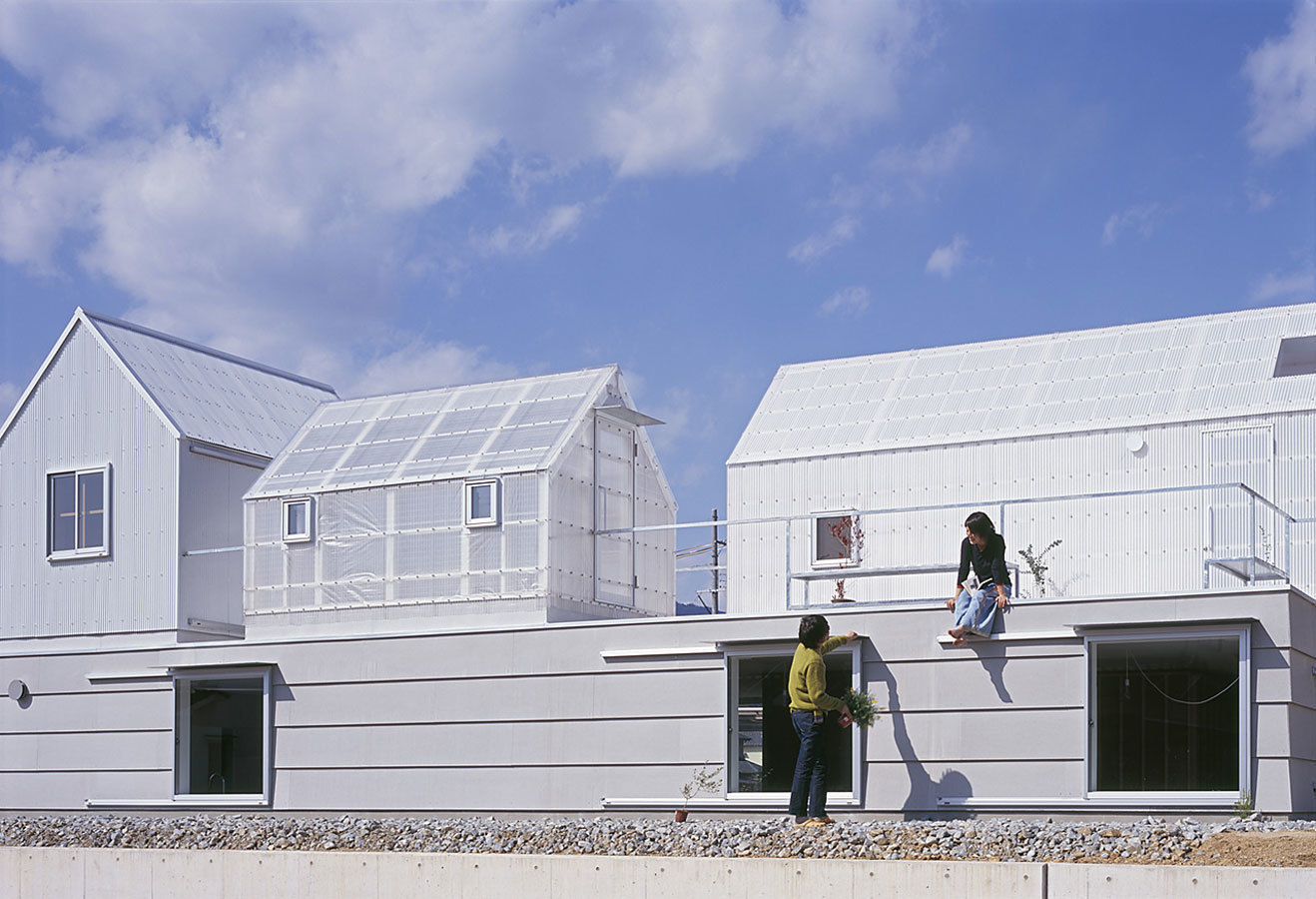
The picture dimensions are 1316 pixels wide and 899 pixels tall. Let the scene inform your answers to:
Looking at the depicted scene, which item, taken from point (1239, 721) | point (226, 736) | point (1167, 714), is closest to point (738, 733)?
point (1167, 714)

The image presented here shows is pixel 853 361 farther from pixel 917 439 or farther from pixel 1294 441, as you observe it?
pixel 1294 441

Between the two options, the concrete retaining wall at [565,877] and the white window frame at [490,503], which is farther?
the white window frame at [490,503]

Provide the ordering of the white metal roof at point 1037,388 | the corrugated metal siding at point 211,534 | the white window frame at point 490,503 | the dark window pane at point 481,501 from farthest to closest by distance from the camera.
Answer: the corrugated metal siding at point 211,534 → the white metal roof at point 1037,388 → the dark window pane at point 481,501 → the white window frame at point 490,503

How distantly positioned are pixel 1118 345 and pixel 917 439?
3.15 metres

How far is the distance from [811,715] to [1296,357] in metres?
10.6

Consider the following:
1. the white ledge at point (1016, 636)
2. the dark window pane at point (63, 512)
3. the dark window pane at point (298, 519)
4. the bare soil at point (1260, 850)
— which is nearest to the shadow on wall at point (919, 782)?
the white ledge at point (1016, 636)

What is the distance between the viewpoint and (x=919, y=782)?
51.9ft

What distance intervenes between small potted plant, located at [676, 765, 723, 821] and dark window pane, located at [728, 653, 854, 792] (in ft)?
0.50

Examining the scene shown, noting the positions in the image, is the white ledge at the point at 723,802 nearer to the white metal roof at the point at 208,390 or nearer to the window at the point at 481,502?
the window at the point at 481,502

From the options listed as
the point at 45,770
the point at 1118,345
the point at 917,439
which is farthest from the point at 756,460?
the point at 45,770

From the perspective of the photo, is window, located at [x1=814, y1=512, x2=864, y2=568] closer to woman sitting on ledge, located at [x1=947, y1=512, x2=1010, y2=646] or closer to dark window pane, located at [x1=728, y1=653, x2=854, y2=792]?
dark window pane, located at [x1=728, y1=653, x2=854, y2=792]

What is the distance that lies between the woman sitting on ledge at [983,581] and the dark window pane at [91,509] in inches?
517

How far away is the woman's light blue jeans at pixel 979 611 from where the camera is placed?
15484 mm

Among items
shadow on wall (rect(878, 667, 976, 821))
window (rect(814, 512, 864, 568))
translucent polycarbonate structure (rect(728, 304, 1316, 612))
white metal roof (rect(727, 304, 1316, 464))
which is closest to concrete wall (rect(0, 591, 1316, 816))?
shadow on wall (rect(878, 667, 976, 821))
